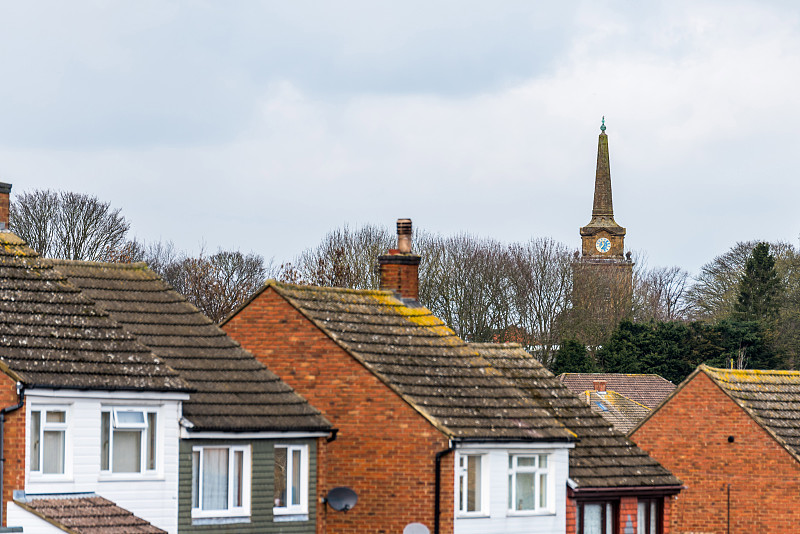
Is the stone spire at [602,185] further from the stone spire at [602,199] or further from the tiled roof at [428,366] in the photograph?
the tiled roof at [428,366]

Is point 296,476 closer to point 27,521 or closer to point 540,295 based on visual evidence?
point 27,521

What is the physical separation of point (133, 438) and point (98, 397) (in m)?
1.29

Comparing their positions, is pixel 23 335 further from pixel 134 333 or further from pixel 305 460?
pixel 305 460

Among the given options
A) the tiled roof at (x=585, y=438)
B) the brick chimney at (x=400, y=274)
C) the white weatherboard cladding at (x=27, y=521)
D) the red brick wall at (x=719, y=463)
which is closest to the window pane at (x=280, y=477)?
the white weatherboard cladding at (x=27, y=521)

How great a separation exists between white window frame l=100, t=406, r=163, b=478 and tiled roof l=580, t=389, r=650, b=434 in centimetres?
4635

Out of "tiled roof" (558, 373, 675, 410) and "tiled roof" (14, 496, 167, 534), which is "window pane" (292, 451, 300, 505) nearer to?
"tiled roof" (14, 496, 167, 534)

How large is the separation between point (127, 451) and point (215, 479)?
209 cm

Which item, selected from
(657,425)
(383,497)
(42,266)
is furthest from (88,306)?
(657,425)

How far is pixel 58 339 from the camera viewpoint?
941 inches

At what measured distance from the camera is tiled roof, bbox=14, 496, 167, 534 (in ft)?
71.9

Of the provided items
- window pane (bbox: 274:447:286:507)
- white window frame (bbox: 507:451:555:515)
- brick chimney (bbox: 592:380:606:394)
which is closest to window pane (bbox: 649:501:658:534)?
white window frame (bbox: 507:451:555:515)

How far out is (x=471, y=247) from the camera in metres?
92.2

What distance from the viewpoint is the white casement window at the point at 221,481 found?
2547cm

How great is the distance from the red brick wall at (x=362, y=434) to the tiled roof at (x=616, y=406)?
135 ft
